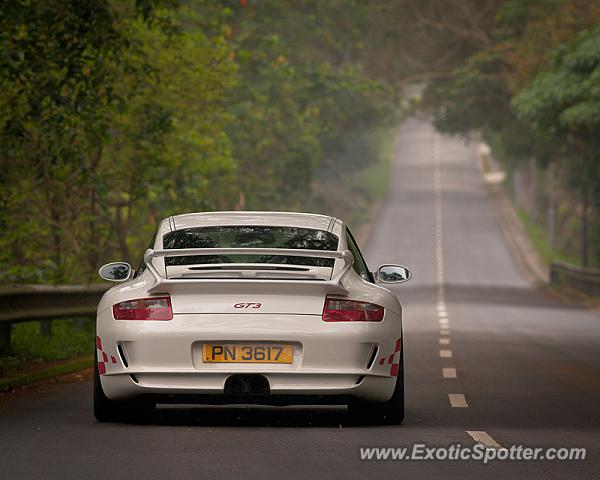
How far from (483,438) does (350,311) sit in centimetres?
124

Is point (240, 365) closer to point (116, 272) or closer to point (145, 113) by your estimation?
point (116, 272)

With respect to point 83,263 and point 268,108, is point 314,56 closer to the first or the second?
point 268,108

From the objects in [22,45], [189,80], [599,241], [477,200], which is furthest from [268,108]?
[477,200]

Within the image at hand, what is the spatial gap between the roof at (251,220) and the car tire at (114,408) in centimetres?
139

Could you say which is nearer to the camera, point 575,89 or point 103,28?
point 103,28

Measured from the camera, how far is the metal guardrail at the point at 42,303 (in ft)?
53.7

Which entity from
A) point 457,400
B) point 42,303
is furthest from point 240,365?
point 42,303

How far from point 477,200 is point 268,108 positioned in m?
55.0

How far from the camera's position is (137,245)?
31219 millimetres

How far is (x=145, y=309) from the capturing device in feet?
37.4

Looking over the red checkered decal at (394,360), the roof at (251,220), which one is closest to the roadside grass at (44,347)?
the roof at (251,220)

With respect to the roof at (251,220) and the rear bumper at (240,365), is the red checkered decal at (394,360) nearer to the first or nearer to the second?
the rear bumper at (240,365)

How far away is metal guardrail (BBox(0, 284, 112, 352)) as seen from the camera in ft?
53.7

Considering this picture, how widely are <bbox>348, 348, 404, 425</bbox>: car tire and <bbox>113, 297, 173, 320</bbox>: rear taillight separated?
5.13ft
